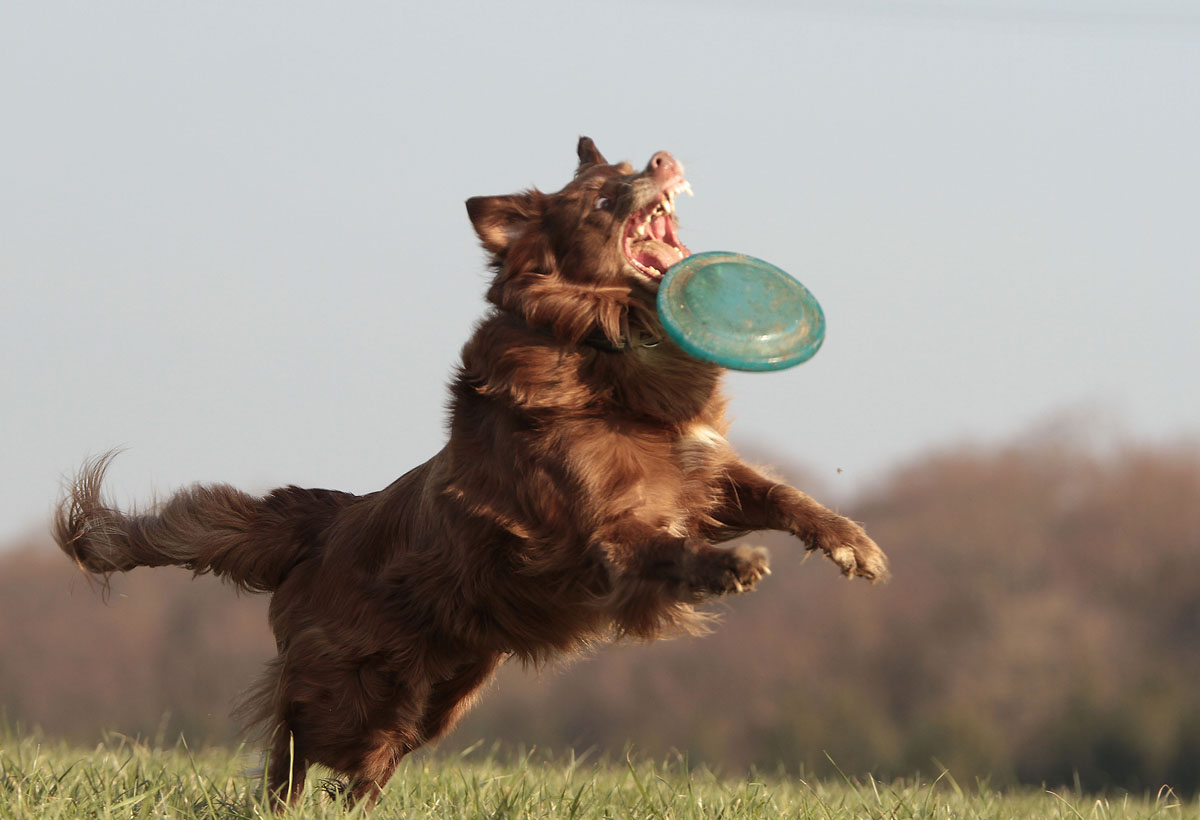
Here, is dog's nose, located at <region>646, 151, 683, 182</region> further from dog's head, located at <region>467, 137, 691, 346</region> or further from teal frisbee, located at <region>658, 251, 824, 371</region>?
teal frisbee, located at <region>658, 251, 824, 371</region>

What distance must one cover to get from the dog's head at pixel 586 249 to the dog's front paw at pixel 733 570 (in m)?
1.04

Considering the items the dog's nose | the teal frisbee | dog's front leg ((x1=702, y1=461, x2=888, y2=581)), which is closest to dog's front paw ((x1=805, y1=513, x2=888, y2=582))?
dog's front leg ((x1=702, y1=461, x2=888, y2=581))

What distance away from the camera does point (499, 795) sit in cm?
469

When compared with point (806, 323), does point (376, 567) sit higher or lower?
lower

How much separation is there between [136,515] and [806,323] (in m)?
3.10

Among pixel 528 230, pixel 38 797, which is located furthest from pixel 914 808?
pixel 38 797

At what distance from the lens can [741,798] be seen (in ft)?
16.5

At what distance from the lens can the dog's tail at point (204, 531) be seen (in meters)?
5.45

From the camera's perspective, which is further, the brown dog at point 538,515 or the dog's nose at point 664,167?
the dog's nose at point 664,167

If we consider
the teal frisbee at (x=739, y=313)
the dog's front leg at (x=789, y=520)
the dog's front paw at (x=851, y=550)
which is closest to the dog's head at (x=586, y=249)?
the teal frisbee at (x=739, y=313)

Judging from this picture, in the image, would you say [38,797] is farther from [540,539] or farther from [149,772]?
[540,539]

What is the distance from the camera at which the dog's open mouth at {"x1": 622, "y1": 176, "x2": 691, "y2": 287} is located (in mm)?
4645

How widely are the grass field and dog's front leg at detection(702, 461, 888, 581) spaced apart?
950mm

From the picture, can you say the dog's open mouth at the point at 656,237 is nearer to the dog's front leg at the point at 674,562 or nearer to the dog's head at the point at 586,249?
the dog's head at the point at 586,249
